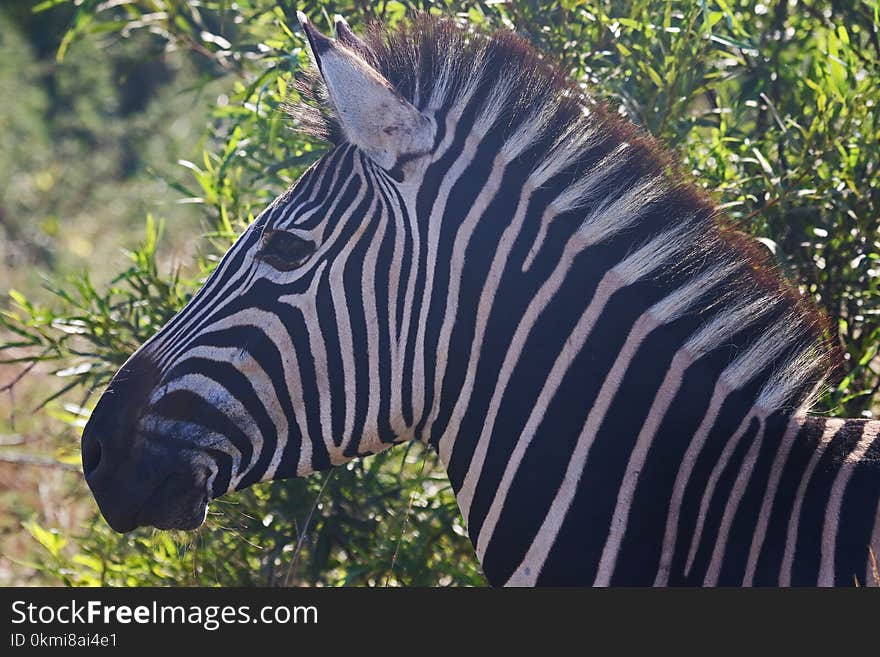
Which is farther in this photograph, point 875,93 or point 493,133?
point 875,93

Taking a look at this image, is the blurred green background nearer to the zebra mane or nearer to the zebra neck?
the zebra mane

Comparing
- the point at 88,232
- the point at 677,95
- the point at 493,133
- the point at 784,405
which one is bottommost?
the point at 88,232

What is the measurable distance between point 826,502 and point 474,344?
2.63 ft

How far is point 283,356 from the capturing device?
2.21 metres

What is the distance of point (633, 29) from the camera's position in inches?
129

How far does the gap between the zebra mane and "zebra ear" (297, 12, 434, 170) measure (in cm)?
11

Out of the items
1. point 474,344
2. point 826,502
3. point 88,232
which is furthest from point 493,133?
point 88,232

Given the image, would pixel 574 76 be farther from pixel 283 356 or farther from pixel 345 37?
pixel 283 356

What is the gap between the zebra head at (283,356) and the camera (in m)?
2.19

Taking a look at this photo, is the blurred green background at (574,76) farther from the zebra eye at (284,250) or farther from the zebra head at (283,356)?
the zebra eye at (284,250)

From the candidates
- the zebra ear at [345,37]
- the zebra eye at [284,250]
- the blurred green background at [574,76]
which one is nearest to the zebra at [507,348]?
the zebra eye at [284,250]

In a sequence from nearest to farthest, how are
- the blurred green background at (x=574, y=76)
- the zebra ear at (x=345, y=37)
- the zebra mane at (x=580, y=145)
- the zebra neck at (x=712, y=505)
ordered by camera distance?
the zebra neck at (x=712, y=505) < the zebra mane at (x=580, y=145) < the zebra ear at (x=345, y=37) < the blurred green background at (x=574, y=76)

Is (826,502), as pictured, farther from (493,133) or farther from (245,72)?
(245,72)

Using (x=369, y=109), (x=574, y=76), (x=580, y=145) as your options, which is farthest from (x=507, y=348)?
(x=574, y=76)
